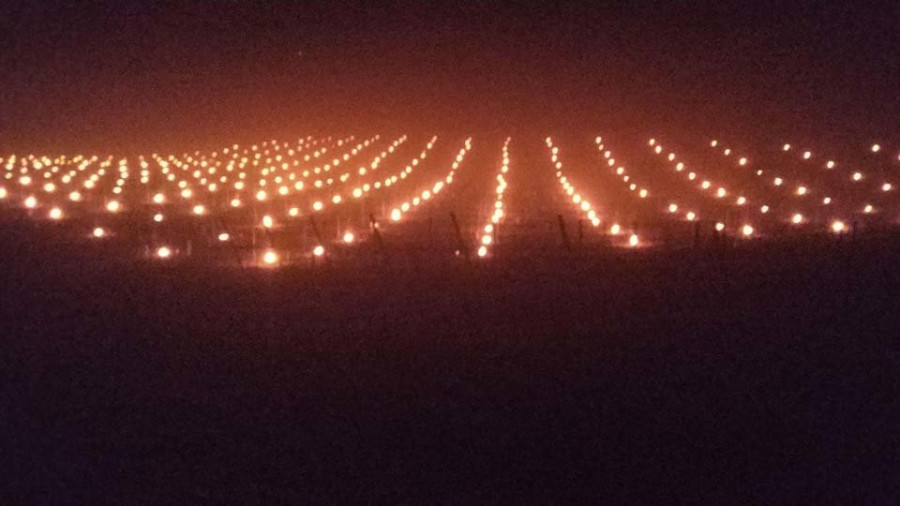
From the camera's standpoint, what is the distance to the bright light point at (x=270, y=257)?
39.9 ft

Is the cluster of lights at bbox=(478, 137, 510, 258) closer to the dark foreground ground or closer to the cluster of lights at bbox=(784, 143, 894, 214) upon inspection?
the dark foreground ground

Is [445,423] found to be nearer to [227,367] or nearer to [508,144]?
[227,367]

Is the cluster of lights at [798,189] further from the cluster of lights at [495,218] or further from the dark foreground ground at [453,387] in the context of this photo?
the dark foreground ground at [453,387]

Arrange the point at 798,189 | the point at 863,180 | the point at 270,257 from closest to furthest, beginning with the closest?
the point at 270,257 < the point at 798,189 < the point at 863,180

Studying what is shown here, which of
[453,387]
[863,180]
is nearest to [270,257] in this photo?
[453,387]

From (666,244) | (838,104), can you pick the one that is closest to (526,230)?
(666,244)

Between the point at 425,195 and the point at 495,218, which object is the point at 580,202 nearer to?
the point at 495,218

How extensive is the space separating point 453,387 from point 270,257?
219 inches

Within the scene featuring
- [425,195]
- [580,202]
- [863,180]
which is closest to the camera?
[580,202]

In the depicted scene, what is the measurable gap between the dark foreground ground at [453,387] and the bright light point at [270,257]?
2.51 ft

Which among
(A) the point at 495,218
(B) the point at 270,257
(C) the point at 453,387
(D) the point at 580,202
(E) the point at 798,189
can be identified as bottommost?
(C) the point at 453,387

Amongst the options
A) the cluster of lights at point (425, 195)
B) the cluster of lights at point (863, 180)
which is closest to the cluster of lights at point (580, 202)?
the cluster of lights at point (425, 195)

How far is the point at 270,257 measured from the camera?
12.4 m

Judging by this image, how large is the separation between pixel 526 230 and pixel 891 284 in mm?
5021
